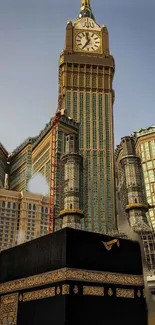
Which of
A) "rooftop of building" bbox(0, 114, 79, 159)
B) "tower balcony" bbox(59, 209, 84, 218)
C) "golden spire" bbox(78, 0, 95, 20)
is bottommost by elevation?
"tower balcony" bbox(59, 209, 84, 218)

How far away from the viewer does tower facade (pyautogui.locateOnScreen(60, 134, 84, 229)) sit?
1928 inches

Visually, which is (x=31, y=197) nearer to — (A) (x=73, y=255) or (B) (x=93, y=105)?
(B) (x=93, y=105)

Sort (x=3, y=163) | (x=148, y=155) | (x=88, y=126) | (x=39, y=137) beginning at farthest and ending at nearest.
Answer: (x=3, y=163) → (x=39, y=137) → (x=88, y=126) → (x=148, y=155)

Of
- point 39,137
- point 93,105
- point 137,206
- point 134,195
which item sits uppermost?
point 93,105

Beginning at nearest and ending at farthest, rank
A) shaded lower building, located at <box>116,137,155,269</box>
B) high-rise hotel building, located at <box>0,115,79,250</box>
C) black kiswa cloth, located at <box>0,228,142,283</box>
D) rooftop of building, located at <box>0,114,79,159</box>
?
black kiswa cloth, located at <box>0,228,142,283</box>
shaded lower building, located at <box>116,137,155,269</box>
high-rise hotel building, located at <box>0,115,79,250</box>
rooftop of building, located at <box>0,114,79,159</box>

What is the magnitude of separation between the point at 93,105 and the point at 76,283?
5590 centimetres

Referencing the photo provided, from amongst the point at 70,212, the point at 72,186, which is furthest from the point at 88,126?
the point at 70,212

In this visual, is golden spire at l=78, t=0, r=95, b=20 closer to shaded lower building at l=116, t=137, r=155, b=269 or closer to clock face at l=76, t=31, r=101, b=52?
clock face at l=76, t=31, r=101, b=52

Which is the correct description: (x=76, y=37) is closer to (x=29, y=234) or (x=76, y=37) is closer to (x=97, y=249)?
(x=29, y=234)

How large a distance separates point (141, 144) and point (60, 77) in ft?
68.3

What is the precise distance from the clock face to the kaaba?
203 feet

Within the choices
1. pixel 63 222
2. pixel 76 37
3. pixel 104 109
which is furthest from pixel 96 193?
pixel 76 37

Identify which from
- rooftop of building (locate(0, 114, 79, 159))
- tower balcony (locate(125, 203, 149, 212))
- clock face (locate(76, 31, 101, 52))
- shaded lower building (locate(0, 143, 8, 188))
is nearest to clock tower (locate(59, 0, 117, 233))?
clock face (locate(76, 31, 101, 52))

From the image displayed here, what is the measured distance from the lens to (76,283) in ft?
31.1
